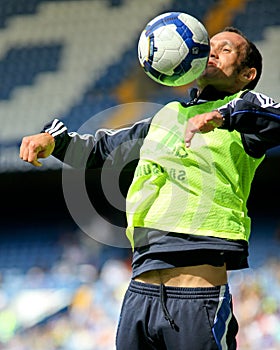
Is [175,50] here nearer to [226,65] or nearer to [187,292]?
[226,65]

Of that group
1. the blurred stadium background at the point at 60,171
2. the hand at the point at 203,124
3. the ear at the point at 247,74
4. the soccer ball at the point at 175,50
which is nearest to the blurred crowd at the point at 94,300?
the blurred stadium background at the point at 60,171

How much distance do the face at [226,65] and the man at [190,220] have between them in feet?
0.08

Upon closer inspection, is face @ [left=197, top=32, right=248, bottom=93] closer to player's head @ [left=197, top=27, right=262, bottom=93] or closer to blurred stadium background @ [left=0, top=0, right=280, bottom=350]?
player's head @ [left=197, top=27, right=262, bottom=93]

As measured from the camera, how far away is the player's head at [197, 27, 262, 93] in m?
2.82

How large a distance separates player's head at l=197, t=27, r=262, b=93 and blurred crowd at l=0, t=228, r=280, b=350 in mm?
4186

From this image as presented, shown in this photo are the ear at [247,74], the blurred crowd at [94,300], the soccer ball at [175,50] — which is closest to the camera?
the soccer ball at [175,50]

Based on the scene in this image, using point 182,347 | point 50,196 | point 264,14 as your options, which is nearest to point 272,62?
point 264,14

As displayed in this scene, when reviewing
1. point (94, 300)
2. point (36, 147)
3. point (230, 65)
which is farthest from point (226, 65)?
point (94, 300)

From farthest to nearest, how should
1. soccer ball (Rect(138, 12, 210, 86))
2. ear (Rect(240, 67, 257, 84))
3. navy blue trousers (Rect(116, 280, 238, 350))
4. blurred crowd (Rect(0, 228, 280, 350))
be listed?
blurred crowd (Rect(0, 228, 280, 350)) < ear (Rect(240, 67, 257, 84)) < soccer ball (Rect(138, 12, 210, 86)) < navy blue trousers (Rect(116, 280, 238, 350))

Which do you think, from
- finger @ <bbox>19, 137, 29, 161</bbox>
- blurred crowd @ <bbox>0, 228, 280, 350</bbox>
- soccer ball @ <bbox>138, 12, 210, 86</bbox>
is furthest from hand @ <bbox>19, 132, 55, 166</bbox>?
blurred crowd @ <bbox>0, 228, 280, 350</bbox>

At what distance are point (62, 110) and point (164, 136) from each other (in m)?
5.63

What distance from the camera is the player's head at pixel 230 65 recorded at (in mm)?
2823

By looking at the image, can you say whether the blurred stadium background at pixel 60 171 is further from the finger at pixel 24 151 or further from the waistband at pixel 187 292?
the finger at pixel 24 151

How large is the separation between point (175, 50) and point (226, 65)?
0.70 ft
